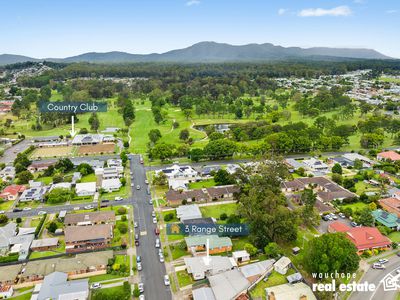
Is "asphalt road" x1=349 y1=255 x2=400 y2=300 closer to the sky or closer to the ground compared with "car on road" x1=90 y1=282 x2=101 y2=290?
closer to the ground

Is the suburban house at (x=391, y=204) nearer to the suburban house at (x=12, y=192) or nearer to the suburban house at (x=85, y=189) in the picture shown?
the suburban house at (x=85, y=189)

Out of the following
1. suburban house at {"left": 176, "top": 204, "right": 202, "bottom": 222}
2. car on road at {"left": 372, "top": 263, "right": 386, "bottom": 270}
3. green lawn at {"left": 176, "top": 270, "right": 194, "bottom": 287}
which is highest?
suburban house at {"left": 176, "top": 204, "right": 202, "bottom": 222}

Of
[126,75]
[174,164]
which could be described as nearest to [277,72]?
[126,75]

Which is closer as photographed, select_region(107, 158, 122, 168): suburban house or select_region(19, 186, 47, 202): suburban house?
select_region(19, 186, 47, 202): suburban house

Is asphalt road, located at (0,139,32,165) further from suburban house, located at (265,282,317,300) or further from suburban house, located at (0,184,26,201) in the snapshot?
suburban house, located at (265,282,317,300)

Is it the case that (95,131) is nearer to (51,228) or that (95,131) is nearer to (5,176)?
(5,176)

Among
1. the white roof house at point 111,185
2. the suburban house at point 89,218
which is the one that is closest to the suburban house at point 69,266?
the suburban house at point 89,218

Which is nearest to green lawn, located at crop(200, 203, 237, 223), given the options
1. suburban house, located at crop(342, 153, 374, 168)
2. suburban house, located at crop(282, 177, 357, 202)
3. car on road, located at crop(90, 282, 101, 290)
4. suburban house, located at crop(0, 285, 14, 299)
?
suburban house, located at crop(282, 177, 357, 202)

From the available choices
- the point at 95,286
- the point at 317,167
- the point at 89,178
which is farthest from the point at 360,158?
the point at 95,286
